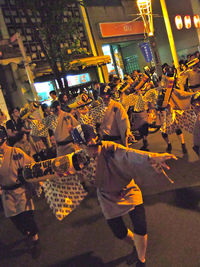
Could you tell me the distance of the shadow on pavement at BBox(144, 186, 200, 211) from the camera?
3.85 meters

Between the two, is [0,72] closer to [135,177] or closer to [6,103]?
[6,103]

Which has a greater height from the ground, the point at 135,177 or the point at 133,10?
the point at 133,10

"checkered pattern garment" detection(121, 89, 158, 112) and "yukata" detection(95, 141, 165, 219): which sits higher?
"checkered pattern garment" detection(121, 89, 158, 112)

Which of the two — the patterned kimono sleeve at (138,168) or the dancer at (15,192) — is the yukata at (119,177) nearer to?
the patterned kimono sleeve at (138,168)

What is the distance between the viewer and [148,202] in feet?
14.0

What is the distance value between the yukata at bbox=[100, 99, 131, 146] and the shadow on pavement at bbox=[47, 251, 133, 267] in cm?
207

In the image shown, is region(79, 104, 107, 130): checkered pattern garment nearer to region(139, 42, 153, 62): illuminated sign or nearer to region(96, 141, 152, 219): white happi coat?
region(96, 141, 152, 219): white happi coat

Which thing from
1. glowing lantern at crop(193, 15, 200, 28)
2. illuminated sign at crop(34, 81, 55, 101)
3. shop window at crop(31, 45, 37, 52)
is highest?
glowing lantern at crop(193, 15, 200, 28)

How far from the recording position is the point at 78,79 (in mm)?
16672

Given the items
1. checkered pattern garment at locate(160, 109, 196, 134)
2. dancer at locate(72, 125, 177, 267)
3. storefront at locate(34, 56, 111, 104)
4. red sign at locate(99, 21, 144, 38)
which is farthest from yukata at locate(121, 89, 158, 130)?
red sign at locate(99, 21, 144, 38)

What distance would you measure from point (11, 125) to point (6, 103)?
9.24m

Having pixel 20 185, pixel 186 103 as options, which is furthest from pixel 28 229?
pixel 186 103

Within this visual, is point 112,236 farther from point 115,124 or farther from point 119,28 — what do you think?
point 119,28

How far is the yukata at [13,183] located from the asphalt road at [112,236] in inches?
31.3
